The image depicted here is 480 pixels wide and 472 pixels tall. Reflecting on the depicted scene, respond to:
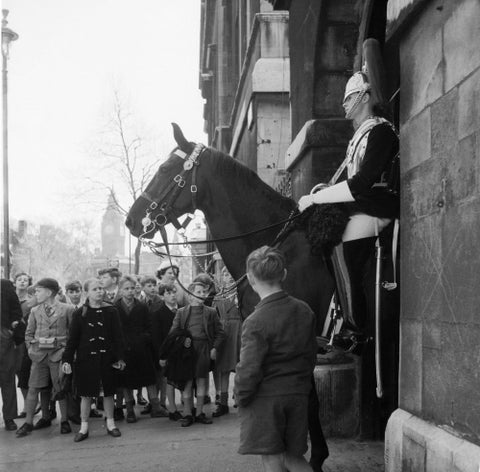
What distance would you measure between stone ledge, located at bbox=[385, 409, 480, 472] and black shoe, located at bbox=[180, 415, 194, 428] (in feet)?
12.8

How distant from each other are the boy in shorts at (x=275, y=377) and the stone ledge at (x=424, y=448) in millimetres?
562

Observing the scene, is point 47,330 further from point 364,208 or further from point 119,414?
point 364,208

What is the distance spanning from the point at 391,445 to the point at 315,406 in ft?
2.51

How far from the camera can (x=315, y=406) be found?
176 inches

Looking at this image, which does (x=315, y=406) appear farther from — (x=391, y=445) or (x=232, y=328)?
(x=232, y=328)

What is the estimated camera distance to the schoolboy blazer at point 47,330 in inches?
304

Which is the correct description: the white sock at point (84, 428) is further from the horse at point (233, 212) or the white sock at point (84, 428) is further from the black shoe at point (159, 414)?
the horse at point (233, 212)

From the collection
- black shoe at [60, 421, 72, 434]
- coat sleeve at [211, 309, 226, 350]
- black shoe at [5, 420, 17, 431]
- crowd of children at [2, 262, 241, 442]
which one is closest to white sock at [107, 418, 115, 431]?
crowd of children at [2, 262, 241, 442]

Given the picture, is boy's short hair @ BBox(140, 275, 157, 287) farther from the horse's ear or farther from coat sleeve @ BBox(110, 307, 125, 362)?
the horse's ear

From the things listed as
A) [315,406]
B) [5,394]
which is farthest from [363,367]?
[5,394]

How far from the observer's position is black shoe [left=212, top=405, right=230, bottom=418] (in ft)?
26.0

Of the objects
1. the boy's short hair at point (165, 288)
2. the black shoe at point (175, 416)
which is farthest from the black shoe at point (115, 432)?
the boy's short hair at point (165, 288)

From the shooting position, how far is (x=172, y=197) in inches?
210

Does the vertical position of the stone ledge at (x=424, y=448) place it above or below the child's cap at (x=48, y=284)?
below
